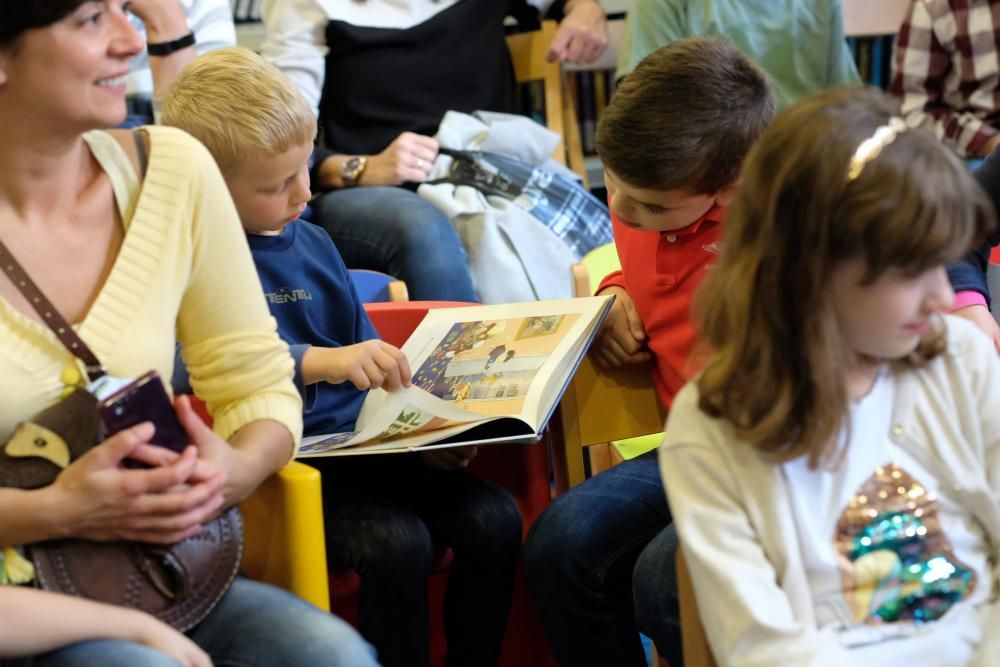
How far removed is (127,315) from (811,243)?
630mm

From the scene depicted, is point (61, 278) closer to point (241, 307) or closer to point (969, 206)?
point (241, 307)

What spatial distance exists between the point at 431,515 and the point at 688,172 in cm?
52

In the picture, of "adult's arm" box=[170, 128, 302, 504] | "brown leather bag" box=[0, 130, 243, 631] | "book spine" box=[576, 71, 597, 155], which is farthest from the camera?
"book spine" box=[576, 71, 597, 155]

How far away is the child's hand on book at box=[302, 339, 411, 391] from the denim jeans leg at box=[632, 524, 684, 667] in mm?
347

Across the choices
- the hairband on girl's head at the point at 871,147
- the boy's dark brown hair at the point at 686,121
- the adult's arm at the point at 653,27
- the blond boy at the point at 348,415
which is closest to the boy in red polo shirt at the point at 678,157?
the boy's dark brown hair at the point at 686,121

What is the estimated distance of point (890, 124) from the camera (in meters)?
0.94

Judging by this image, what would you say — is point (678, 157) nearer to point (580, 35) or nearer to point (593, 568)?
point (593, 568)

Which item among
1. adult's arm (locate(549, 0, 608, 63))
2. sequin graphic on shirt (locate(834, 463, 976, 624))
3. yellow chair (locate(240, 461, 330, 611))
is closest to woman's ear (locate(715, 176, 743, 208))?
sequin graphic on shirt (locate(834, 463, 976, 624))

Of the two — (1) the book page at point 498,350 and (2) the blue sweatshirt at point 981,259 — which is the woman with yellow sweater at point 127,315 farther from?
(2) the blue sweatshirt at point 981,259

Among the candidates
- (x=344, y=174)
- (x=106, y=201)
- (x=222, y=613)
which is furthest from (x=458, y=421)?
(x=344, y=174)

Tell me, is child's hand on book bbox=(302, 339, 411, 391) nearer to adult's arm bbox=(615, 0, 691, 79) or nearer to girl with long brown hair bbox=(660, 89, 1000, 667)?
girl with long brown hair bbox=(660, 89, 1000, 667)

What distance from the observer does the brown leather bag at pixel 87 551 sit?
1.02 meters

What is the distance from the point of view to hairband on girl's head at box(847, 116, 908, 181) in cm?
92

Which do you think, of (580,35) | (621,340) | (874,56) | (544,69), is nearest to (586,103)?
(544,69)
